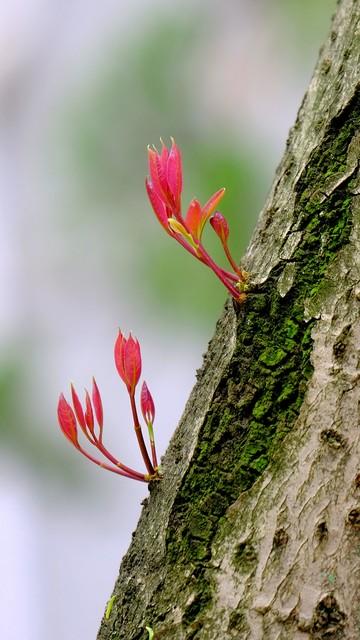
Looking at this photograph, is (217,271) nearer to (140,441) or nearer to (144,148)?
(140,441)

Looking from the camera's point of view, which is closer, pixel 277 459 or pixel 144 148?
pixel 277 459

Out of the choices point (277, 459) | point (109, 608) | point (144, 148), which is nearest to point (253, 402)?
point (277, 459)

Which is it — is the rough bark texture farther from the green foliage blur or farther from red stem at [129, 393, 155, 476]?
the green foliage blur

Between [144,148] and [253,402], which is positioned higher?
[144,148]

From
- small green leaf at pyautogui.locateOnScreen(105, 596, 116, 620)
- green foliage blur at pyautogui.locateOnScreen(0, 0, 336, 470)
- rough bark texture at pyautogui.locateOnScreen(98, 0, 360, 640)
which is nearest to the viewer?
rough bark texture at pyautogui.locateOnScreen(98, 0, 360, 640)

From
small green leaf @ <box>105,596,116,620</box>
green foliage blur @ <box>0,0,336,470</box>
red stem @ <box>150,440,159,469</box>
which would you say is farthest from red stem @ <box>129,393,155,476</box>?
green foliage blur @ <box>0,0,336,470</box>

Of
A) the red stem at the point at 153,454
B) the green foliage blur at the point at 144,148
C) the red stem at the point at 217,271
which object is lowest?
the red stem at the point at 153,454

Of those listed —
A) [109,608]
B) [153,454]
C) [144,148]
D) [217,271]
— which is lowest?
[109,608]

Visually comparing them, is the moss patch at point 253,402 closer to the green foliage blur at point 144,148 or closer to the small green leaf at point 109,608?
the small green leaf at point 109,608

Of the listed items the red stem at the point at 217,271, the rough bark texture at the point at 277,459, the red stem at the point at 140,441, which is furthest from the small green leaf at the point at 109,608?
the red stem at the point at 217,271
